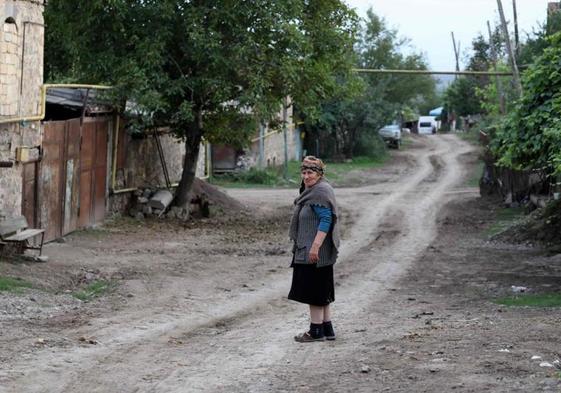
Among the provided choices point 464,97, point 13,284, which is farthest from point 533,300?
point 464,97

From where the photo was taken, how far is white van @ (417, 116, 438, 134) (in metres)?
86.4

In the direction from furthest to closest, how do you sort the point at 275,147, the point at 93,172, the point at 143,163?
the point at 275,147
the point at 143,163
the point at 93,172

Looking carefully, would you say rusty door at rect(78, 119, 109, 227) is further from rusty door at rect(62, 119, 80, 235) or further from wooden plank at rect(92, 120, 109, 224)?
rusty door at rect(62, 119, 80, 235)

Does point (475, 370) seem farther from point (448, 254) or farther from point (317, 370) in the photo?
point (448, 254)

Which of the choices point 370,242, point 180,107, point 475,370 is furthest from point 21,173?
point 475,370

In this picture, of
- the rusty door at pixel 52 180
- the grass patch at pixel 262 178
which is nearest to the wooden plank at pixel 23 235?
the rusty door at pixel 52 180

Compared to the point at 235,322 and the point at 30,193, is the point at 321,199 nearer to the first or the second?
the point at 235,322

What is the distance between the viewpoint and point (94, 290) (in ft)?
42.5

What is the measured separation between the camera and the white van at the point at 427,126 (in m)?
86.4

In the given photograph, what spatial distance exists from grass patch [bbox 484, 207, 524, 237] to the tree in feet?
17.2

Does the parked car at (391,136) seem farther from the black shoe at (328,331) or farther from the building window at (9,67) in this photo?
the black shoe at (328,331)

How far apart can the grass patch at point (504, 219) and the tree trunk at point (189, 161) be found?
6.95m

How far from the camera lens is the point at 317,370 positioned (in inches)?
298

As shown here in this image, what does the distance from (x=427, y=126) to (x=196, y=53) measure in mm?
69022
